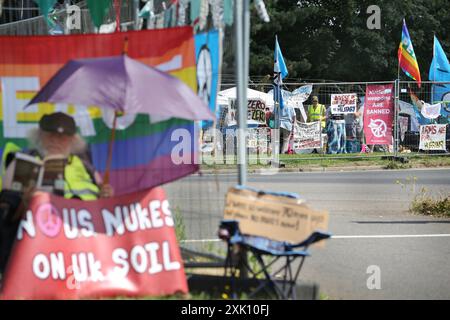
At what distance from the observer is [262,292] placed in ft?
19.2

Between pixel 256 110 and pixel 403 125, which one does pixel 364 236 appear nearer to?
Answer: pixel 256 110

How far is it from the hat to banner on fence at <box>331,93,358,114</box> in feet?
50.9

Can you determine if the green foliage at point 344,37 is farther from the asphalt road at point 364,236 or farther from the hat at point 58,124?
the hat at point 58,124

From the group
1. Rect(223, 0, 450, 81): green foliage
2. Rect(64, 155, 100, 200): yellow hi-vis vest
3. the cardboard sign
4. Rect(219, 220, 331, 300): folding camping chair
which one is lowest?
Rect(219, 220, 331, 300): folding camping chair

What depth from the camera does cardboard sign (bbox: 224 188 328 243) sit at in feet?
18.0

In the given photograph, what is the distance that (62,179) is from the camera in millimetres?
5863

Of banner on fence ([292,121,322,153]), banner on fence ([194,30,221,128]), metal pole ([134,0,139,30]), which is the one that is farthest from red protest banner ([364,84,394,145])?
banner on fence ([194,30,221,128])

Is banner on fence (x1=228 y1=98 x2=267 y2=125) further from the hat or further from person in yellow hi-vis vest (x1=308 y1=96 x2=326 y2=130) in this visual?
the hat

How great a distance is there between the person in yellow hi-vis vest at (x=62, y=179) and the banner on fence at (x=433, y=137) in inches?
627

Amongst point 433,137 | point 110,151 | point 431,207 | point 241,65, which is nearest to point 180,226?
point 110,151

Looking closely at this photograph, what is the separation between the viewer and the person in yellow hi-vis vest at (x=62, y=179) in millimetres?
5840

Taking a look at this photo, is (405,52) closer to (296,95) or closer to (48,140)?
(296,95)

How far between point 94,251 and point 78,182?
2.01 ft

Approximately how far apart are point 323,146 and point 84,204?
16.0 metres
